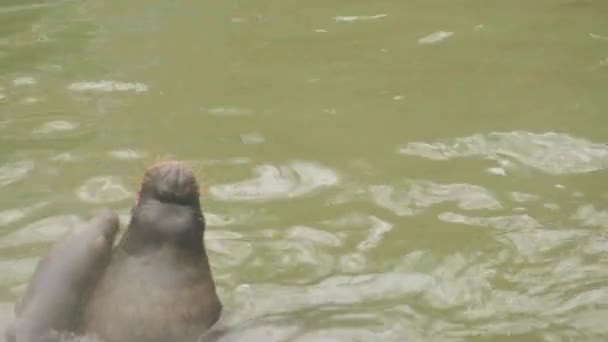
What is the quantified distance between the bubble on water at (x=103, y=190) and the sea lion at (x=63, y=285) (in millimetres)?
1712

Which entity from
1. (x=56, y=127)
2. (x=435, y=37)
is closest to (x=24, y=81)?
(x=56, y=127)

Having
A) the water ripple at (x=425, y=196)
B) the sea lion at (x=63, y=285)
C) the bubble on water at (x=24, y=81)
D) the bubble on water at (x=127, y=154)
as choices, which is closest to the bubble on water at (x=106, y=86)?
the bubble on water at (x=24, y=81)

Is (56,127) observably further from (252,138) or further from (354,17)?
(354,17)

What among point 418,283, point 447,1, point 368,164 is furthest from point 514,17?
point 418,283

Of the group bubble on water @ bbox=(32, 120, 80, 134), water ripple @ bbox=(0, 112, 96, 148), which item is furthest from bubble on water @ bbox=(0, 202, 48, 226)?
bubble on water @ bbox=(32, 120, 80, 134)

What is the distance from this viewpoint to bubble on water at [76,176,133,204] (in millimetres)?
7060

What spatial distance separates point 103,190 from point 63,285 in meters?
2.22

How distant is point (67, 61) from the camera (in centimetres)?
946

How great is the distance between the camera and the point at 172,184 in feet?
16.9

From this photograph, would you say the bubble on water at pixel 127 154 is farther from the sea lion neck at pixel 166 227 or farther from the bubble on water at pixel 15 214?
the sea lion neck at pixel 166 227

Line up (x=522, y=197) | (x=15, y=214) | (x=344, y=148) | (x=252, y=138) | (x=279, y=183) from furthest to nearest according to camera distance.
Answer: (x=252, y=138), (x=344, y=148), (x=279, y=183), (x=522, y=197), (x=15, y=214)

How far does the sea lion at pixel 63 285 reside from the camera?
489 centimetres

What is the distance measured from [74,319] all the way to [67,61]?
4794 mm

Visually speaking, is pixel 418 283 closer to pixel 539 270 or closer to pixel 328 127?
pixel 539 270
